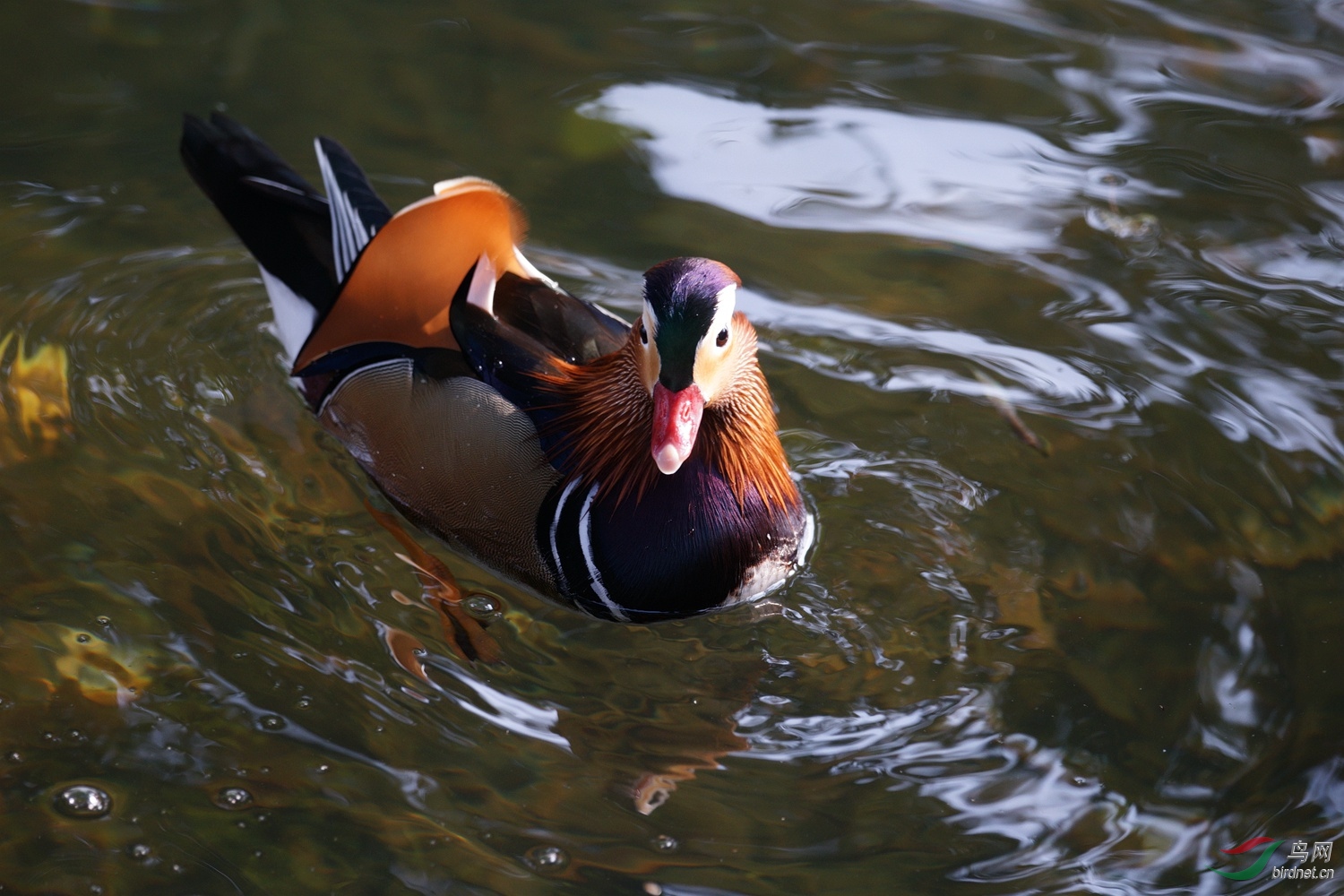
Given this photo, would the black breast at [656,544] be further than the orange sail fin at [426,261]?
No

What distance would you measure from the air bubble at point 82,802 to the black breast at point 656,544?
3.31 feet

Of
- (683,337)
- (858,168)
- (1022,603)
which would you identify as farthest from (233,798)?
(858,168)

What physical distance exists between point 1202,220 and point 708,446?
7.13ft

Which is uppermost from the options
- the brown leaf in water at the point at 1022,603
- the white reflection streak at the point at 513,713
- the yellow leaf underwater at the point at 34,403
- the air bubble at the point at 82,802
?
the yellow leaf underwater at the point at 34,403

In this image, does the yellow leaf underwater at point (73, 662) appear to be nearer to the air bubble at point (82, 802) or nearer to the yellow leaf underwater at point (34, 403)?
the air bubble at point (82, 802)

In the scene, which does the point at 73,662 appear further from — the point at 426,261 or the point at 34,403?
the point at 426,261

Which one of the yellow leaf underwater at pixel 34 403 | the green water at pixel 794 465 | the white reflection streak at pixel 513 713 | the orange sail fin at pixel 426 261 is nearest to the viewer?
the green water at pixel 794 465

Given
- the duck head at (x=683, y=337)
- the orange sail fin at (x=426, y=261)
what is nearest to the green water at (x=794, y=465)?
the orange sail fin at (x=426, y=261)

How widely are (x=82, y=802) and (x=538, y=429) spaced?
1.20 meters

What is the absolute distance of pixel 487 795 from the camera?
8.21ft

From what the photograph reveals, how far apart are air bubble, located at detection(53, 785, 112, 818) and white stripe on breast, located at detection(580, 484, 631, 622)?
1.06 meters

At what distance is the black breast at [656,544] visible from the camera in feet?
9.31

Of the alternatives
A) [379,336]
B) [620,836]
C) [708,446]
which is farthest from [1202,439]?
[379,336]

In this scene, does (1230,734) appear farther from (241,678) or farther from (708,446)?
(241,678)
